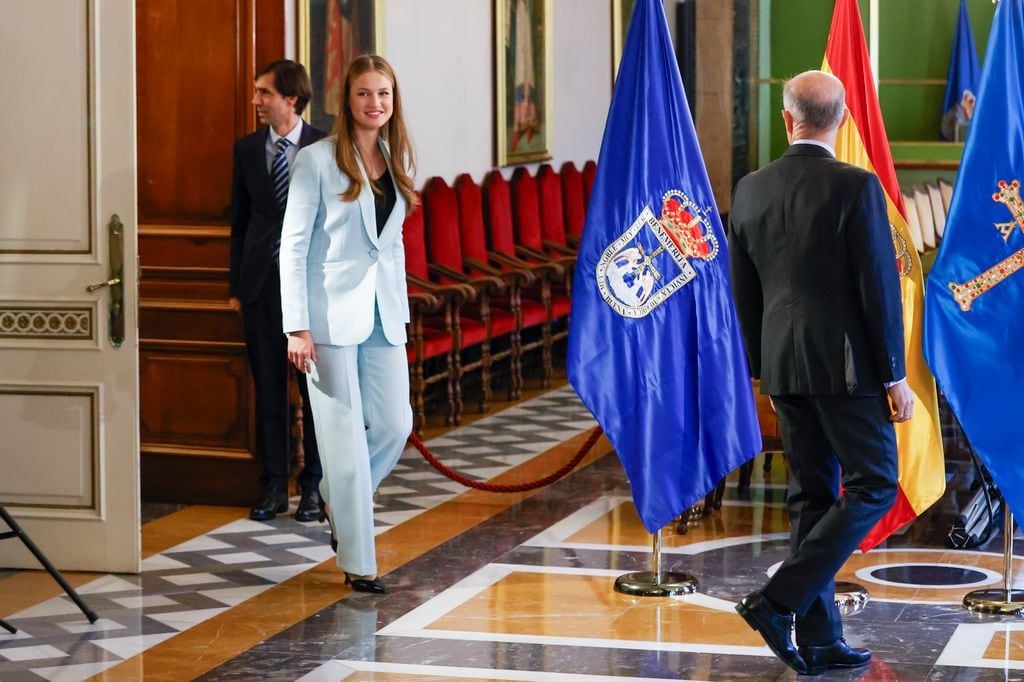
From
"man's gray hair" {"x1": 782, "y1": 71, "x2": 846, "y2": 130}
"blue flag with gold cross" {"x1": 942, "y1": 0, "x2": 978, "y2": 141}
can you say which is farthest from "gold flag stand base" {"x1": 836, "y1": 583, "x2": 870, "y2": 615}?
"blue flag with gold cross" {"x1": 942, "y1": 0, "x2": 978, "y2": 141}

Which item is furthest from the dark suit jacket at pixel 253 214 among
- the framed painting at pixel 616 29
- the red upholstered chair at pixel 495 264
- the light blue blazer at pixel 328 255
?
the framed painting at pixel 616 29

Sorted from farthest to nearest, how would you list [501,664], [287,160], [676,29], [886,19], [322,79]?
[676,29] < [886,19] < [322,79] < [287,160] < [501,664]

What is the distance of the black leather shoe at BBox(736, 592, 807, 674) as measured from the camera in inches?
171

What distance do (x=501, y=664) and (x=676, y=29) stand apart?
9.31 metres

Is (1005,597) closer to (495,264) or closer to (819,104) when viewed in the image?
(819,104)

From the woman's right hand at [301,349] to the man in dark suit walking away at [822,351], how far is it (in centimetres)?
148

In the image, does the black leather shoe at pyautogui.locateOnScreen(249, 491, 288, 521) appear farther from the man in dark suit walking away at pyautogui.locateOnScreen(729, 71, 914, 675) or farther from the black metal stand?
the man in dark suit walking away at pyautogui.locateOnScreen(729, 71, 914, 675)

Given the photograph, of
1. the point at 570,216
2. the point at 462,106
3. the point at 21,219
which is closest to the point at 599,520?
the point at 21,219

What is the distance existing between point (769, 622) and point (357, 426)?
62.1 inches

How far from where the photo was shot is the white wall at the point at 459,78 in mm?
9461

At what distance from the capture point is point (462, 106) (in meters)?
10.3

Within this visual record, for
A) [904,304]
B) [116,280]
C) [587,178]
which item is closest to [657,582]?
[904,304]

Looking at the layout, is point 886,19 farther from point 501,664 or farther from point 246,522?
point 501,664

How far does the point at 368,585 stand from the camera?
5391 mm
